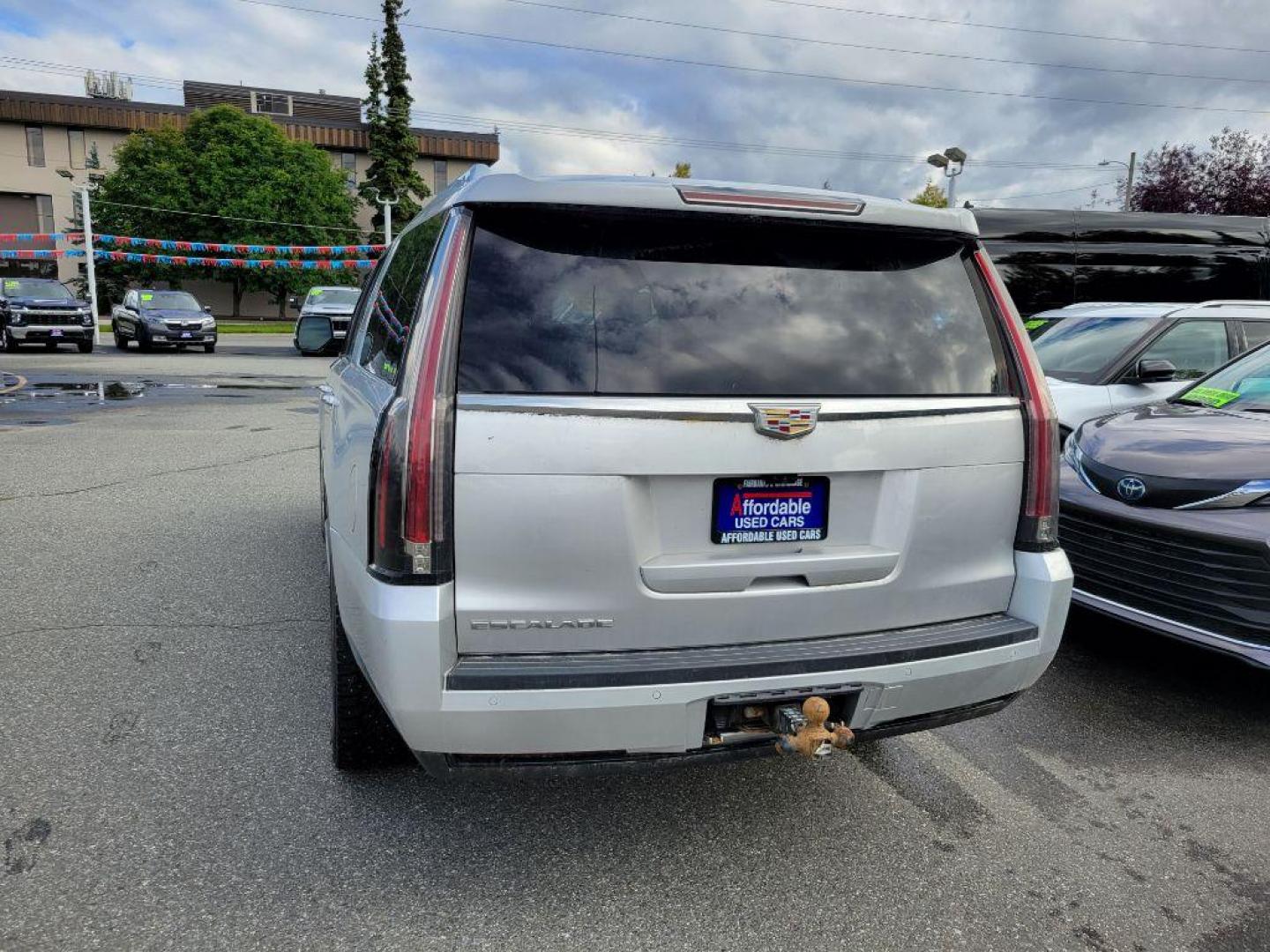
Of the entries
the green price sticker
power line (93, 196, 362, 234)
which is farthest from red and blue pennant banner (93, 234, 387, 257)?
the green price sticker

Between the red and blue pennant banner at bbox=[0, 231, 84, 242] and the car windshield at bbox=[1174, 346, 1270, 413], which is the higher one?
the red and blue pennant banner at bbox=[0, 231, 84, 242]

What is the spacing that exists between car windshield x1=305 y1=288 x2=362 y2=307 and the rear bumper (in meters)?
23.4

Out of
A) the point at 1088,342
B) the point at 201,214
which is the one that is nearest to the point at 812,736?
the point at 1088,342

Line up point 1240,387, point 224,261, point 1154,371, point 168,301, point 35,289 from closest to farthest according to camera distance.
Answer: point 1240,387
point 1154,371
point 35,289
point 168,301
point 224,261

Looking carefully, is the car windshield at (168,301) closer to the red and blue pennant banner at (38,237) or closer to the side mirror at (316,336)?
the red and blue pennant banner at (38,237)

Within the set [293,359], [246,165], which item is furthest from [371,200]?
[293,359]

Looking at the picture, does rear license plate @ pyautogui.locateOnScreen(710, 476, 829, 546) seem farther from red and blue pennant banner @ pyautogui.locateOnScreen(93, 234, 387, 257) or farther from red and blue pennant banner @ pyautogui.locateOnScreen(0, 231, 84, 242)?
red and blue pennant banner @ pyautogui.locateOnScreen(0, 231, 84, 242)

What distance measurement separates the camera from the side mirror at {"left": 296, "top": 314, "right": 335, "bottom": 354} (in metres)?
4.88

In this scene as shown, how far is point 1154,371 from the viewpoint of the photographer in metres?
6.20

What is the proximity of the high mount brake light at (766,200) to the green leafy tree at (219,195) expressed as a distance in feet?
170

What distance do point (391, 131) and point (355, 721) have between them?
58.8 m

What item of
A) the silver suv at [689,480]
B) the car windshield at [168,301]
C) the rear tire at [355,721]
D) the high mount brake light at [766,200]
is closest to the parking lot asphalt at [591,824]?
the rear tire at [355,721]

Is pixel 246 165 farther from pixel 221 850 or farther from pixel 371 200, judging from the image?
pixel 221 850

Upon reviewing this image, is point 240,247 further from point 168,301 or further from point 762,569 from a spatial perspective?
point 762,569
